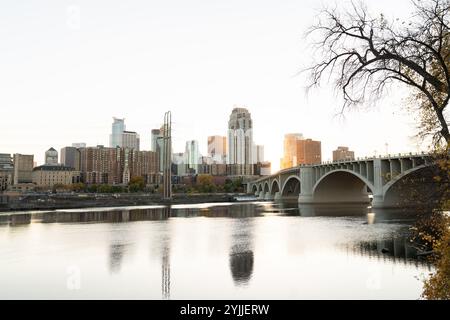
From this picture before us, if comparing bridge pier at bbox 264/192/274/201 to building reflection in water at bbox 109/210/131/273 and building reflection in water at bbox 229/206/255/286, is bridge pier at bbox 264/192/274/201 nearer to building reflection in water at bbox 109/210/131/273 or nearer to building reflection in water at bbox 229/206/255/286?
building reflection in water at bbox 109/210/131/273

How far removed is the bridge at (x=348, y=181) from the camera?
194ft

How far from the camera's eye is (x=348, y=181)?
93.1 metres

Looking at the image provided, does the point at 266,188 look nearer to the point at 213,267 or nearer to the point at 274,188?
the point at 274,188

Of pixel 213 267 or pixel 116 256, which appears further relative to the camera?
pixel 116 256

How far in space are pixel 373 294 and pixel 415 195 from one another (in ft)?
28.4

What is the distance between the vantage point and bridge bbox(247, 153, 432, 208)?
5909 centimetres

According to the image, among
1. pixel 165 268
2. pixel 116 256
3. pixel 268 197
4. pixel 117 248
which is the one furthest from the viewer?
pixel 268 197

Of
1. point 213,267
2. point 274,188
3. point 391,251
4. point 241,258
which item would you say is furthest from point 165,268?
point 274,188

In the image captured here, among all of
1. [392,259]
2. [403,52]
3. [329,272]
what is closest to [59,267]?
[329,272]

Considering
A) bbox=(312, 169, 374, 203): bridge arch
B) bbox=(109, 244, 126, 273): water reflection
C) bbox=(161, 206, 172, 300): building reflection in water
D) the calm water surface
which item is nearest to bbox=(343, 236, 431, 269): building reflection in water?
the calm water surface

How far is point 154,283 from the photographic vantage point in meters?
18.6

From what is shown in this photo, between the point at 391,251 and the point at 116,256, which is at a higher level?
the point at 391,251
